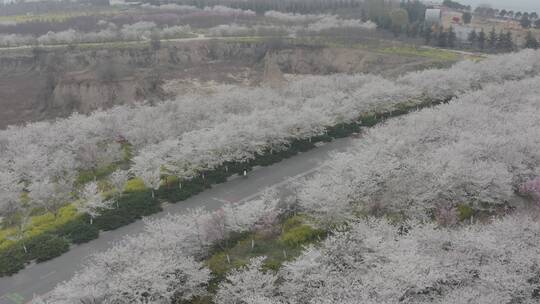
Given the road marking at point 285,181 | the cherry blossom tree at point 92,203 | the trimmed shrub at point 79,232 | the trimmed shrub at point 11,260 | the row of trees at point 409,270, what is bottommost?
the trimmed shrub at point 11,260

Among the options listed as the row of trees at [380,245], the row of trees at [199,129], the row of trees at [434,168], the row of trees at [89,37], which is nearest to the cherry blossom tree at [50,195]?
the row of trees at [199,129]

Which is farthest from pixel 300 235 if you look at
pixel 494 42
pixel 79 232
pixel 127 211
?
pixel 494 42

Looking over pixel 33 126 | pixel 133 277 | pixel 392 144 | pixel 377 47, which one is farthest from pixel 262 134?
pixel 377 47

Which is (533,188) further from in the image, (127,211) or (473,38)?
(473,38)

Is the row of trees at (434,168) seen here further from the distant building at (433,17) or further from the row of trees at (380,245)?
the distant building at (433,17)

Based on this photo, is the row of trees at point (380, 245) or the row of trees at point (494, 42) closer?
the row of trees at point (380, 245)

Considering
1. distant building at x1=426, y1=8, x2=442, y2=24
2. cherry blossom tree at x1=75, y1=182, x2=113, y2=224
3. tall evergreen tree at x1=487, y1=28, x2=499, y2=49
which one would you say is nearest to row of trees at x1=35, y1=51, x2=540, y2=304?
cherry blossom tree at x1=75, y1=182, x2=113, y2=224
